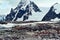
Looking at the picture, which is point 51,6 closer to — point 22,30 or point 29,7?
point 29,7

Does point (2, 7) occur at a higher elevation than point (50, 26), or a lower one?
higher

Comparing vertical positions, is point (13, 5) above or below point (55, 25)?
above

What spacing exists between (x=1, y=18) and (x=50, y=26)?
161cm

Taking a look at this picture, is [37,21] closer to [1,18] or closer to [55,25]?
[55,25]

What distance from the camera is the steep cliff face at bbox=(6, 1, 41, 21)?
15.6 ft

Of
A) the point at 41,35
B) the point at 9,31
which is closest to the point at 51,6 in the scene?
the point at 41,35

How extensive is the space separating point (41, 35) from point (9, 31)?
1028mm

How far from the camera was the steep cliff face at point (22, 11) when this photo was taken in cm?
476

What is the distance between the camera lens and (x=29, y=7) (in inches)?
189

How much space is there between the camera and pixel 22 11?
15.7 ft

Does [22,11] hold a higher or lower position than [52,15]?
higher

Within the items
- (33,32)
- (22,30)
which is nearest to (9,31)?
(22,30)

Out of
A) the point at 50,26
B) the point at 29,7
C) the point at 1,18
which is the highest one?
the point at 29,7

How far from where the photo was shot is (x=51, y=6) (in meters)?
4.77
